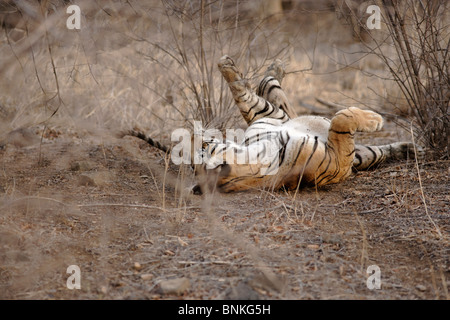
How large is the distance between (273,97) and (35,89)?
2558mm

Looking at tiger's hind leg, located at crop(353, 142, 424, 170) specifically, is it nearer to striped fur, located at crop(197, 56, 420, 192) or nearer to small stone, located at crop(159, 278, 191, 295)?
striped fur, located at crop(197, 56, 420, 192)

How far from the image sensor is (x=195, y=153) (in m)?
3.73

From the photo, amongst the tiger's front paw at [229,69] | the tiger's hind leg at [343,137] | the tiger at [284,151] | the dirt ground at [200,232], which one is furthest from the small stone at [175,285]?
the tiger's front paw at [229,69]

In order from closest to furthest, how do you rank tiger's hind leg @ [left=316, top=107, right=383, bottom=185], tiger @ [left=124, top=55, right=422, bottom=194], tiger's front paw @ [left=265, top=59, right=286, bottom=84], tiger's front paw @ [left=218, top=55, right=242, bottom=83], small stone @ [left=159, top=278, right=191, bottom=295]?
small stone @ [left=159, top=278, right=191, bottom=295]
tiger @ [left=124, top=55, right=422, bottom=194]
tiger's hind leg @ [left=316, top=107, right=383, bottom=185]
tiger's front paw @ [left=218, top=55, right=242, bottom=83]
tiger's front paw @ [left=265, top=59, right=286, bottom=84]

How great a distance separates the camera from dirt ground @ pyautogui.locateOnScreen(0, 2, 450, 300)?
2.46 meters

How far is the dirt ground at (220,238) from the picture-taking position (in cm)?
245

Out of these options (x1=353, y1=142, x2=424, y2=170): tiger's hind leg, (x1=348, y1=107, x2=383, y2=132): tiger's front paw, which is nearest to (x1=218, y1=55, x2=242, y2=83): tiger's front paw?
(x1=348, y1=107, x2=383, y2=132): tiger's front paw

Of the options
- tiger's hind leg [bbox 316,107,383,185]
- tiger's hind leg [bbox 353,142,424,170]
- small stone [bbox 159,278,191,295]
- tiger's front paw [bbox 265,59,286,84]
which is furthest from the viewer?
tiger's front paw [bbox 265,59,286,84]

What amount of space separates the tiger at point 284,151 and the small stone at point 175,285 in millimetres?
1269

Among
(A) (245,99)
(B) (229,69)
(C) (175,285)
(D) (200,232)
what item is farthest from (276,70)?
(C) (175,285)

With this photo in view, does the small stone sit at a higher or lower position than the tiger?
lower
